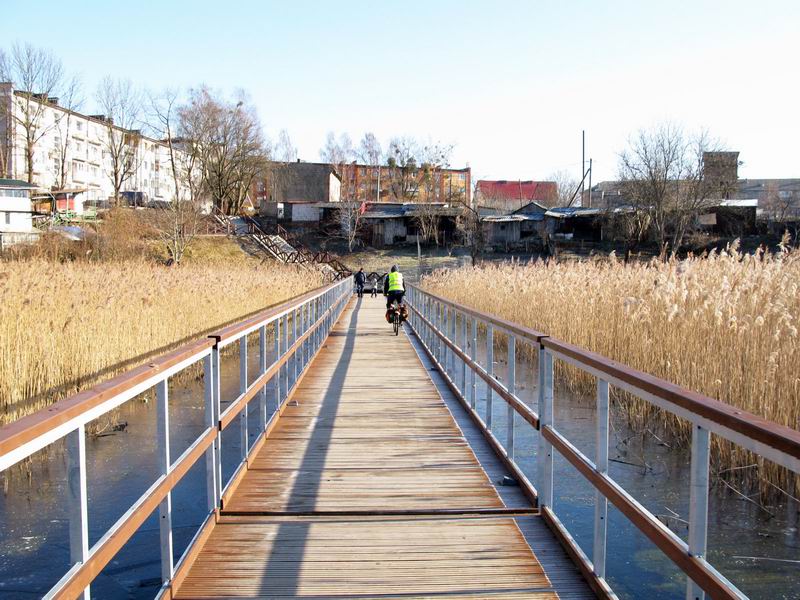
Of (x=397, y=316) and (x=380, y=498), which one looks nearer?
(x=380, y=498)

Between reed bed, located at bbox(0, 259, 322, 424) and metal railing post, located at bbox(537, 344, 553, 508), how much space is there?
406cm

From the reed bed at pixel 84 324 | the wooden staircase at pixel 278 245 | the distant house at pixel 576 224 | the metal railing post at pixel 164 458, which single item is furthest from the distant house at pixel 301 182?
the metal railing post at pixel 164 458

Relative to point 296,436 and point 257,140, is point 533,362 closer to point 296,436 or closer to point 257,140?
point 296,436

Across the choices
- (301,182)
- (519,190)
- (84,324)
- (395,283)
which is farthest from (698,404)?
(519,190)

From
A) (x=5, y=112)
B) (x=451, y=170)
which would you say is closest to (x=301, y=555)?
(x=5, y=112)

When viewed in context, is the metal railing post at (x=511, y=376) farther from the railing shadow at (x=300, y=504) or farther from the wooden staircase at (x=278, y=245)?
the wooden staircase at (x=278, y=245)

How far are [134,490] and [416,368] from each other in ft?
18.2

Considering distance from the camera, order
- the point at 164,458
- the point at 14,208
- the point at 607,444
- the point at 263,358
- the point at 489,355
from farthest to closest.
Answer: the point at 14,208 < the point at 489,355 < the point at 263,358 < the point at 607,444 < the point at 164,458

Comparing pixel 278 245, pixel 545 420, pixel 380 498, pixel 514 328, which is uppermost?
pixel 278 245

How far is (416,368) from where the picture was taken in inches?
454

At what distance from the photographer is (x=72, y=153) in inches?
2876

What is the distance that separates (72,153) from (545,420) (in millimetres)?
77312

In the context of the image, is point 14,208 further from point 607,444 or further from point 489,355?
point 607,444

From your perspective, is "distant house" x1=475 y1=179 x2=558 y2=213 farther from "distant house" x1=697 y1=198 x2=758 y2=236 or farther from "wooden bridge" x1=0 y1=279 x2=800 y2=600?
"wooden bridge" x1=0 y1=279 x2=800 y2=600
